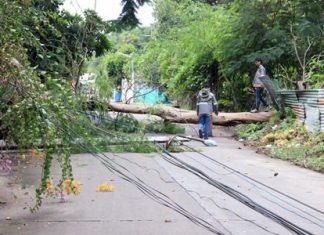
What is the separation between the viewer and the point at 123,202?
739cm

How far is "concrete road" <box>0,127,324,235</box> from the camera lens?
20.0 feet

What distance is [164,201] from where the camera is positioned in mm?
7449

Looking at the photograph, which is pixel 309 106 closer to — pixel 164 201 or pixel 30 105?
pixel 164 201

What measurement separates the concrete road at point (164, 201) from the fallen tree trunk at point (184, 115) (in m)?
5.07

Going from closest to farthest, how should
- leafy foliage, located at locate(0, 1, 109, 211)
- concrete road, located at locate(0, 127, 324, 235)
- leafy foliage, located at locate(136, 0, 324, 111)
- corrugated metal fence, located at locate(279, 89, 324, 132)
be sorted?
leafy foliage, located at locate(0, 1, 109, 211) < concrete road, located at locate(0, 127, 324, 235) < corrugated metal fence, located at locate(279, 89, 324, 132) < leafy foliage, located at locate(136, 0, 324, 111)

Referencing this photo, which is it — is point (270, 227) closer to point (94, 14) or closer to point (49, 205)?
point (49, 205)

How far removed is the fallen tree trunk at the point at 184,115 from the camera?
16.4 meters

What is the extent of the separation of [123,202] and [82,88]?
7465 millimetres

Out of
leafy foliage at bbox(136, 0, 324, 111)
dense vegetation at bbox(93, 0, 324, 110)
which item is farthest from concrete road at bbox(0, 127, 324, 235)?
leafy foliage at bbox(136, 0, 324, 111)

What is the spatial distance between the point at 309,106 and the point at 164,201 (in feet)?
25.3

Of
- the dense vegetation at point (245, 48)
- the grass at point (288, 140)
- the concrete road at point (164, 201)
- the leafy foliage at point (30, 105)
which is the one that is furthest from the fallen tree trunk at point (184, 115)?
the leafy foliage at point (30, 105)

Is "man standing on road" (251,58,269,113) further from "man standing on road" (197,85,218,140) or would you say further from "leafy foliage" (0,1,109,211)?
"leafy foliage" (0,1,109,211)

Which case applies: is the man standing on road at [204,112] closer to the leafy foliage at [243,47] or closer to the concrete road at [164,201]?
the leafy foliage at [243,47]

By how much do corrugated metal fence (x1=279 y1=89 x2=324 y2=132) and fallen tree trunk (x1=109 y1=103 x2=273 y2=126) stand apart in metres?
1.31
